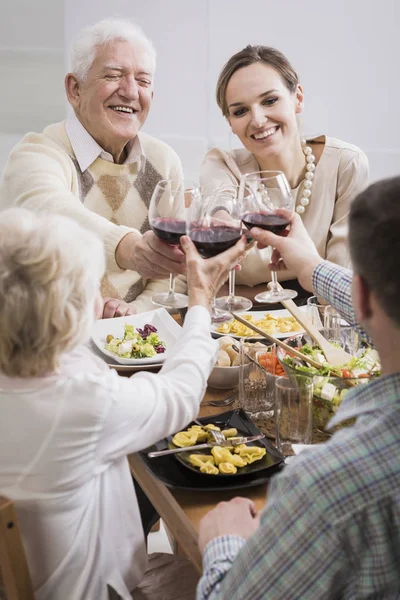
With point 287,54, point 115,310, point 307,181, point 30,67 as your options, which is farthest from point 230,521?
point 287,54

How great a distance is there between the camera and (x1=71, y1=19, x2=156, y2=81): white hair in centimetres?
257

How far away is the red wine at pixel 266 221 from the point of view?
5.61 ft

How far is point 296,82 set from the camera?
113 inches

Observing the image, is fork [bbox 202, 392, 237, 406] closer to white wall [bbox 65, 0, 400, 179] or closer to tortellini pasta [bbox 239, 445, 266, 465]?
tortellini pasta [bbox 239, 445, 266, 465]

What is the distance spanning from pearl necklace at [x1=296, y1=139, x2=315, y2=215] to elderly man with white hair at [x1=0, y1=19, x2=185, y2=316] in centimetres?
53

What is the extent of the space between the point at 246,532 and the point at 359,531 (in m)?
0.32

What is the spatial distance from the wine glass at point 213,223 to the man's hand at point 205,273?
24mm

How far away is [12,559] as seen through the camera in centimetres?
114

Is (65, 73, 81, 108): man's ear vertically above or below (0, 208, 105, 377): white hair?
above

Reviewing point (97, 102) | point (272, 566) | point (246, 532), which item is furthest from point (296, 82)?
point (272, 566)

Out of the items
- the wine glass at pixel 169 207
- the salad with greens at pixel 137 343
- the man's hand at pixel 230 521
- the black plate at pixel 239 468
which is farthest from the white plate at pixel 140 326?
the man's hand at pixel 230 521

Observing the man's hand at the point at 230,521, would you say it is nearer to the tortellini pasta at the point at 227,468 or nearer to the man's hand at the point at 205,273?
the tortellini pasta at the point at 227,468

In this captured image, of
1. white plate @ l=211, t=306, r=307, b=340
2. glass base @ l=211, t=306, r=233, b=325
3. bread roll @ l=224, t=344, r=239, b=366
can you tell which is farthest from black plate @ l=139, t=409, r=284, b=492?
white plate @ l=211, t=306, r=307, b=340

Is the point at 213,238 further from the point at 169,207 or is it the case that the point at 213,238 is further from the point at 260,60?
the point at 260,60
